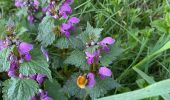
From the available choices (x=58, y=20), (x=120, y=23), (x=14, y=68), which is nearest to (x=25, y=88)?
(x=14, y=68)

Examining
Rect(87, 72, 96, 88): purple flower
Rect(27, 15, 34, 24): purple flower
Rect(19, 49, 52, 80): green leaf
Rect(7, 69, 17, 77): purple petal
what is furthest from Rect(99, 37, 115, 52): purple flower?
Rect(27, 15, 34, 24): purple flower

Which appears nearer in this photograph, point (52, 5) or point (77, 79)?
point (77, 79)

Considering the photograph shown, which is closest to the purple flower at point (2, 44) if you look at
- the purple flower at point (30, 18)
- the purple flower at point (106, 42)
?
the purple flower at point (106, 42)

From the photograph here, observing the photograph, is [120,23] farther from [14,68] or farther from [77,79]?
[14,68]

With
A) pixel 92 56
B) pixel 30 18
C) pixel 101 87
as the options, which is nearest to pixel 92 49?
pixel 92 56

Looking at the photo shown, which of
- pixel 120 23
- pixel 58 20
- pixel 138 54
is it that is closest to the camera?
pixel 58 20

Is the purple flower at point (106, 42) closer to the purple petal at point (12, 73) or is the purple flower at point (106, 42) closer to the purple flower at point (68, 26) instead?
the purple flower at point (68, 26)
